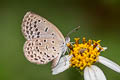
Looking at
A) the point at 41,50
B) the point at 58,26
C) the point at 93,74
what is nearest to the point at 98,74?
the point at 93,74

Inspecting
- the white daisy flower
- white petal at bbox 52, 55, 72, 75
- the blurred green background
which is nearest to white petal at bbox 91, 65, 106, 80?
the white daisy flower

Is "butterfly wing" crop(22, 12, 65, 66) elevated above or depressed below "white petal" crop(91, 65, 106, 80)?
above

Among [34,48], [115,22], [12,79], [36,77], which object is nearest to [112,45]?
[115,22]

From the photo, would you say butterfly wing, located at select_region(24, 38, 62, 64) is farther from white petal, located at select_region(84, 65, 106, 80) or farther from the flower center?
white petal, located at select_region(84, 65, 106, 80)

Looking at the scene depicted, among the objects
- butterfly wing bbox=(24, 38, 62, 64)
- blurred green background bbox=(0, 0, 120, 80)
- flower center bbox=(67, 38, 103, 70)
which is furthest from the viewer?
blurred green background bbox=(0, 0, 120, 80)

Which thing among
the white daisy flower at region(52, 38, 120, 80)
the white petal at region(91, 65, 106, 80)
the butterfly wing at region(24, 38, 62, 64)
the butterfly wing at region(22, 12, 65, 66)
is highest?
the butterfly wing at region(22, 12, 65, 66)

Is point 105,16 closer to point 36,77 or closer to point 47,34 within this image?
point 36,77

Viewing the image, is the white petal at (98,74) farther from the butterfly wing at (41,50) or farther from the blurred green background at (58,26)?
the blurred green background at (58,26)

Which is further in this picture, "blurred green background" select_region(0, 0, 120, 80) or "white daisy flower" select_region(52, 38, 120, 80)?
"blurred green background" select_region(0, 0, 120, 80)
